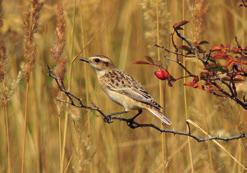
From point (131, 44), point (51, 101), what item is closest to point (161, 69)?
point (51, 101)

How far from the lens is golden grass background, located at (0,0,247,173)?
12.8 feet

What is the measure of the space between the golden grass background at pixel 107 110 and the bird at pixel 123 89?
0.08 m

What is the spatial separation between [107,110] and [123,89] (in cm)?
76

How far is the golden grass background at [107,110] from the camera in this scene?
3.89m

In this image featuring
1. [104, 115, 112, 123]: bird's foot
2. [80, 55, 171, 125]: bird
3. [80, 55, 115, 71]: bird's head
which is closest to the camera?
[104, 115, 112, 123]: bird's foot

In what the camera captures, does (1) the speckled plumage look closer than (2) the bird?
No

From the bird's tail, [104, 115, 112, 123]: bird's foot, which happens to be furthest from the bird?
[104, 115, 112, 123]: bird's foot

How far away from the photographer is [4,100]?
357 centimetres

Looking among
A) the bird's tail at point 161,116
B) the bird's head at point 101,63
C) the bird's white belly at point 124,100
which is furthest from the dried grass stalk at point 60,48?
the bird's head at point 101,63

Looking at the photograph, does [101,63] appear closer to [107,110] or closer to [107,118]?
[107,110]

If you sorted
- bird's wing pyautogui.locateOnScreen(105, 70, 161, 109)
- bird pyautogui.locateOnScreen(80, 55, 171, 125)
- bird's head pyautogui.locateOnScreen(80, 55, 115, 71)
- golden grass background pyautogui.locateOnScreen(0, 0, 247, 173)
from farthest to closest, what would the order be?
bird's head pyautogui.locateOnScreen(80, 55, 115, 71), bird's wing pyautogui.locateOnScreen(105, 70, 161, 109), bird pyautogui.locateOnScreen(80, 55, 171, 125), golden grass background pyautogui.locateOnScreen(0, 0, 247, 173)

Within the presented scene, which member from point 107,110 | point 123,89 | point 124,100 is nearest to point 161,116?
point 124,100

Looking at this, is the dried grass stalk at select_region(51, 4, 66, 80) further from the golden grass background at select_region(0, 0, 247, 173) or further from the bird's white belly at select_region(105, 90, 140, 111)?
the bird's white belly at select_region(105, 90, 140, 111)

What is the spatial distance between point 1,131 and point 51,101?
432 millimetres
